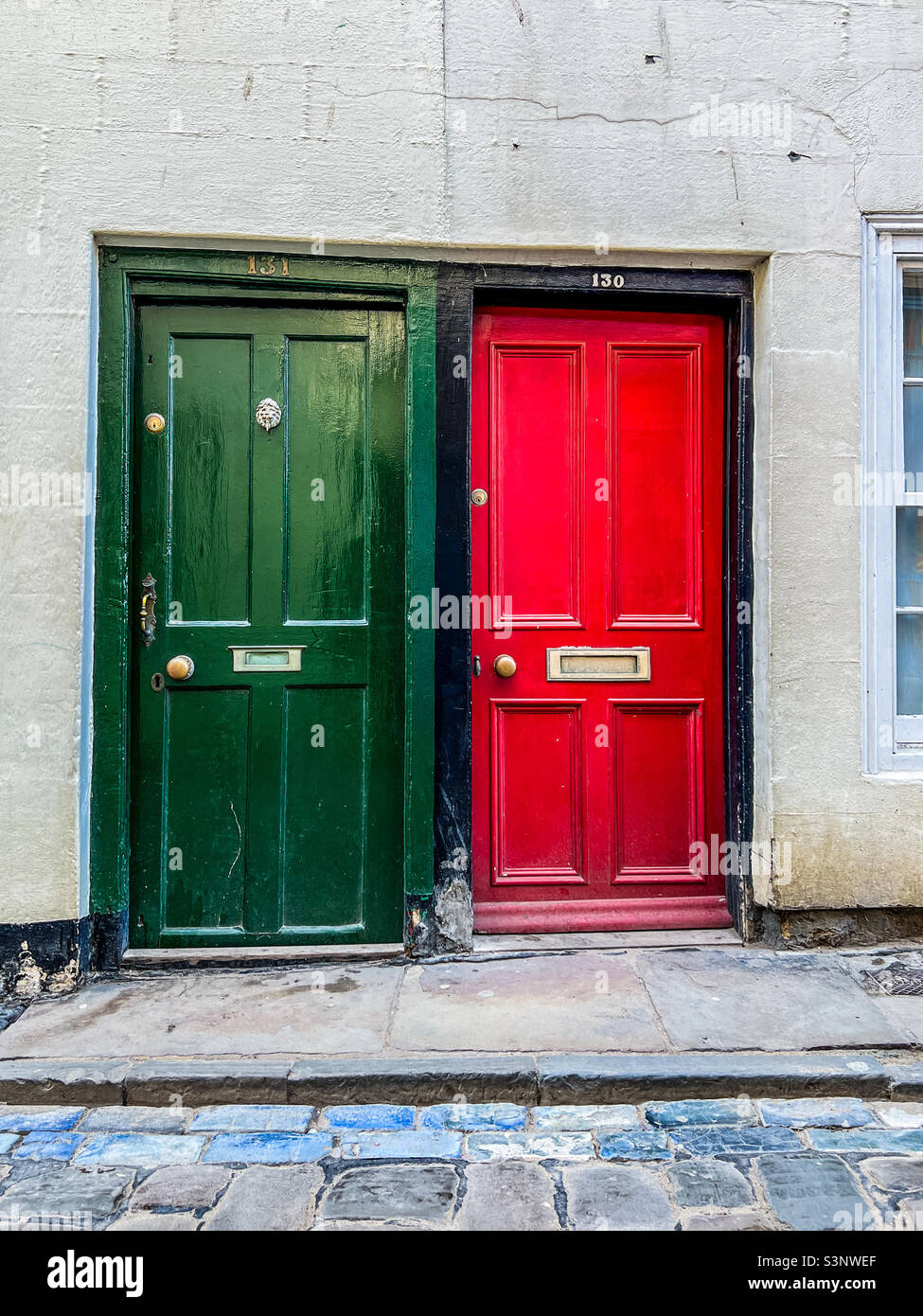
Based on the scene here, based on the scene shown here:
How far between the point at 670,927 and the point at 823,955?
2.08 feet

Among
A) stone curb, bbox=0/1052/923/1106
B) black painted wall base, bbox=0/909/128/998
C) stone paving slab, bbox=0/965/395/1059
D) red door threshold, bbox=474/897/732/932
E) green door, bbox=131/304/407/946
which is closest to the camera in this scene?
stone curb, bbox=0/1052/923/1106

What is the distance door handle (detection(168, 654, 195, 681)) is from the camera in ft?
11.9

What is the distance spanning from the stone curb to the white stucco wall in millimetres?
854

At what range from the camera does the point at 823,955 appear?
3.64 metres

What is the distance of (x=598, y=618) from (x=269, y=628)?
1.47m

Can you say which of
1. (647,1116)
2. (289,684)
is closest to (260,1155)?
(647,1116)

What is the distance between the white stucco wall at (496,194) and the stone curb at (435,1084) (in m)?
0.85

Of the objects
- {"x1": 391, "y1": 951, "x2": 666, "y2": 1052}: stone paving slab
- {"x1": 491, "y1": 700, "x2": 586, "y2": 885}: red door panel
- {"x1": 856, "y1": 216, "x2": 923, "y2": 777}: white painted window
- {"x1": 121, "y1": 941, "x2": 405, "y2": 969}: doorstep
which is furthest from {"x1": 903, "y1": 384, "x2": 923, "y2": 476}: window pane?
{"x1": 121, "y1": 941, "x2": 405, "y2": 969}: doorstep

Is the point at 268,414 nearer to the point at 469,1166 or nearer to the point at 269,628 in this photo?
the point at 269,628

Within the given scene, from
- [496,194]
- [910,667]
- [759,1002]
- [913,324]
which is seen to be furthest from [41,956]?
[913,324]

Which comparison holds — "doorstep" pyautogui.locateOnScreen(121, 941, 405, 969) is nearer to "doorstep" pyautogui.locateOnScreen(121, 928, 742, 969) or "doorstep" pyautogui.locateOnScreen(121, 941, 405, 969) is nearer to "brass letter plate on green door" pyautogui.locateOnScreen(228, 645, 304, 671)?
"doorstep" pyautogui.locateOnScreen(121, 928, 742, 969)

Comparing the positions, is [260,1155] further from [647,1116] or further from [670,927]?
[670,927]

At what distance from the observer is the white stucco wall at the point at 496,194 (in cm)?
344

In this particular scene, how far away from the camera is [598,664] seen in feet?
12.9
